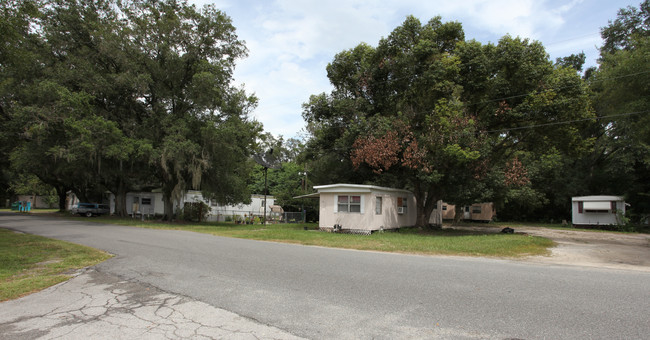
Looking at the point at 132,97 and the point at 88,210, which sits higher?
the point at 132,97

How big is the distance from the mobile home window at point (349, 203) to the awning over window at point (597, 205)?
2174 cm

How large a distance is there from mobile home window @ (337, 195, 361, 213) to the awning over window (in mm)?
21735

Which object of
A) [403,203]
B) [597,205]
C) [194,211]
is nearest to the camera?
[403,203]

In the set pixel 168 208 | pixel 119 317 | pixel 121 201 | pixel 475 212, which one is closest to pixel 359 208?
pixel 119 317

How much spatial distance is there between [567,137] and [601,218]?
14.1 metres

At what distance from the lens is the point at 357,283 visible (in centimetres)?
636

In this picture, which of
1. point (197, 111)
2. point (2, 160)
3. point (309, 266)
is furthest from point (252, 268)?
point (2, 160)

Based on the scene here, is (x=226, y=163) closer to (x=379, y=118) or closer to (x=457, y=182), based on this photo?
(x=379, y=118)

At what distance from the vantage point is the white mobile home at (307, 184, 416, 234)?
18281mm

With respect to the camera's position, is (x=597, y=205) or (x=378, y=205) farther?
(x=597, y=205)

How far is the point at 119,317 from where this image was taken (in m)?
4.54

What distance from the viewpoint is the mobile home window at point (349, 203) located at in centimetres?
1861

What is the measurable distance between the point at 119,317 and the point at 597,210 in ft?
111

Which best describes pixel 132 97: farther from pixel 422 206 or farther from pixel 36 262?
pixel 422 206
